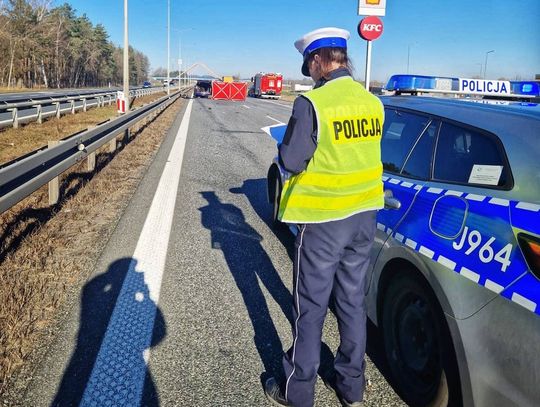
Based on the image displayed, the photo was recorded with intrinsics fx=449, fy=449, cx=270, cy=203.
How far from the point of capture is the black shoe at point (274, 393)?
2400mm

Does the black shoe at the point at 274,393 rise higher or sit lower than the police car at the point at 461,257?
lower

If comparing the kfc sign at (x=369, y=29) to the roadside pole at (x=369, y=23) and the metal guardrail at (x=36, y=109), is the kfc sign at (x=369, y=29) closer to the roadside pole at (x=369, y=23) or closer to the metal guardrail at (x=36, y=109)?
the roadside pole at (x=369, y=23)

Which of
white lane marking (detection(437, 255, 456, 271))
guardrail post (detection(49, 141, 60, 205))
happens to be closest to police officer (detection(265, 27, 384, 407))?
white lane marking (detection(437, 255, 456, 271))

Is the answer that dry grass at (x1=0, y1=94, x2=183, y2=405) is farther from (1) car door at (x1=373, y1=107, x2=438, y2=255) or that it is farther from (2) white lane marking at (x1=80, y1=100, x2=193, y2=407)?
(1) car door at (x1=373, y1=107, x2=438, y2=255)

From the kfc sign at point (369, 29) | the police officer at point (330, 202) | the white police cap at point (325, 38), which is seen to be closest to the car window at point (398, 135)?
the police officer at point (330, 202)

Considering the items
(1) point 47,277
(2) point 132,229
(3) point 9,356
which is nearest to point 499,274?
(3) point 9,356

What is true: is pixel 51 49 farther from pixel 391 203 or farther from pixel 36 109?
pixel 391 203

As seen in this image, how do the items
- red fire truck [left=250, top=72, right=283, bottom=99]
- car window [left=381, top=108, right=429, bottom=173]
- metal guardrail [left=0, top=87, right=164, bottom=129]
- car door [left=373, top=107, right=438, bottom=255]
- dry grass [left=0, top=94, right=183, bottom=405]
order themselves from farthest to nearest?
red fire truck [left=250, top=72, right=283, bottom=99]
metal guardrail [left=0, top=87, right=164, bottom=129]
car window [left=381, top=108, right=429, bottom=173]
dry grass [left=0, top=94, right=183, bottom=405]
car door [left=373, top=107, right=438, bottom=255]

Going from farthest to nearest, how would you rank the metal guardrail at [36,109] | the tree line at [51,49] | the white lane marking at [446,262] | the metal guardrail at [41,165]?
the tree line at [51,49]
the metal guardrail at [36,109]
the metal guardrail at [41,165]
the white lane marking at [446,262]

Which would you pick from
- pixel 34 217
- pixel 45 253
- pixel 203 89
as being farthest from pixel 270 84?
pixel 45 253

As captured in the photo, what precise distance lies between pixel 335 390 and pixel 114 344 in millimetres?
1433

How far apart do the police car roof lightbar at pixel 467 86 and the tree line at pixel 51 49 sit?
230 ft

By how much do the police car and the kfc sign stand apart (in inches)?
153

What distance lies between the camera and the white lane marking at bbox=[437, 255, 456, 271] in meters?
2.05
